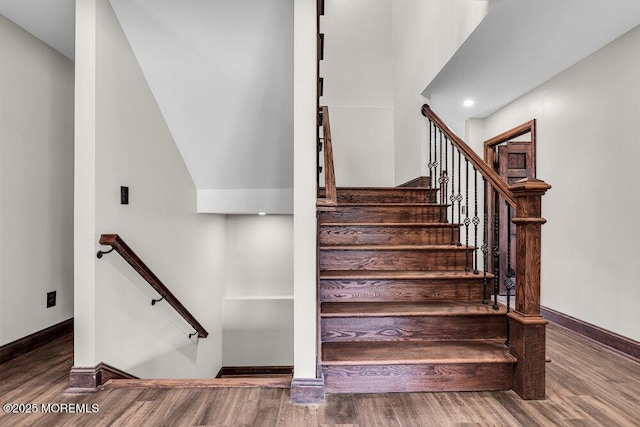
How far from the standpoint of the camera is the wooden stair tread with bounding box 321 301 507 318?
7.64ft

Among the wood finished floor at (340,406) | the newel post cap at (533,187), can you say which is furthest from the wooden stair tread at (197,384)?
the newel post cap at (533,187)

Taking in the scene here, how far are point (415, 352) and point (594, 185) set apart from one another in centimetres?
205

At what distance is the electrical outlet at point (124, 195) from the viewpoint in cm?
232

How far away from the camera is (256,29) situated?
7.77ft

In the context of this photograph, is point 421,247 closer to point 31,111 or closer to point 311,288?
point 311,288

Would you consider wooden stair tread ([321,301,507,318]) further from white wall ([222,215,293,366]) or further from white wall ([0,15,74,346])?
white wall ([222,215,293,366])

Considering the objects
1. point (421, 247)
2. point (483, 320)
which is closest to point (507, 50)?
point (421, 247)

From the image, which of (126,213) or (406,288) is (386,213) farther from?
(126,213)

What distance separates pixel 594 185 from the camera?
297cm

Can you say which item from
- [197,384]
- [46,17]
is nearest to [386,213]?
[197,384]

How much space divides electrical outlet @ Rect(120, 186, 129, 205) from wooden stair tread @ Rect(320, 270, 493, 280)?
52.3 inches

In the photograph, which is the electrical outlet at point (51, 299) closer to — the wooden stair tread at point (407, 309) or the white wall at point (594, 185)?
the wooden stair tread at point (407, 309)

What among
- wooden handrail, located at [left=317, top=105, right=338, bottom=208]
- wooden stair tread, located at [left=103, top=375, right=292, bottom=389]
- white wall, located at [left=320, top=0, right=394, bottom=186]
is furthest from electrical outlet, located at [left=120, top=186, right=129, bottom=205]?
white wall, located at [left=320, top=0, right=394, bottom=186]

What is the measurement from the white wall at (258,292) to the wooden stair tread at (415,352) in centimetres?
246
